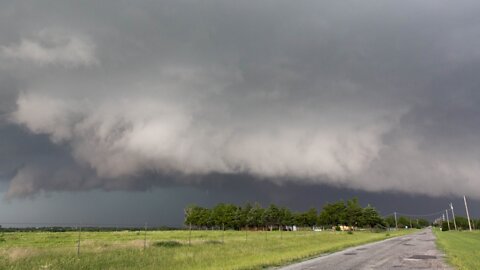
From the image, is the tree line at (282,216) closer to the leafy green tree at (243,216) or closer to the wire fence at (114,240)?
the leafy green tree at (243,216)

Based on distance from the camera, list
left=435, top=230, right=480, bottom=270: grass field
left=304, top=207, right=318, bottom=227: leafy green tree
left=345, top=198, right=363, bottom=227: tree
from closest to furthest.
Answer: left=435, top=230, right=480, bottom=270: grass field
left=345, top=198, right=363, bottom=227: tree
left=304, top=207, right=318, bottom=227: leafy green tree

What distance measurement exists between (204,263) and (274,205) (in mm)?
131103

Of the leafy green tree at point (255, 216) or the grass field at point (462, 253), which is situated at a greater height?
the leafy green tree at point (255, 216)

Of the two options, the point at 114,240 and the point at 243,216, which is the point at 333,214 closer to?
the point at 243,216

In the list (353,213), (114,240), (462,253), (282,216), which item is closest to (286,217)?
(282,216)

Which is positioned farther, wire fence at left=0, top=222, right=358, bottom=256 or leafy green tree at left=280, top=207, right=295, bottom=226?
leafy green tree at left=280, top=207, right=295, bottom=226

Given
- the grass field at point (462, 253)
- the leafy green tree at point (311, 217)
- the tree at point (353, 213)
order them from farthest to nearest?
the leafy green tree at point (311, 217) < the tree at point (353, 213) < the grass field at point (462, 253)

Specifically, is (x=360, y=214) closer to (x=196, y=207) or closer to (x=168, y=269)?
(x=196, y=207)

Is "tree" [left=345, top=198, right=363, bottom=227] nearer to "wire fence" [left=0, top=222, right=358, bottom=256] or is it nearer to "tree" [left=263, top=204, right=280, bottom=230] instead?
"tree" [left=263, top=204, right=280, bottom=230]

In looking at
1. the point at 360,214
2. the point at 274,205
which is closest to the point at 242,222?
the point at 274,205

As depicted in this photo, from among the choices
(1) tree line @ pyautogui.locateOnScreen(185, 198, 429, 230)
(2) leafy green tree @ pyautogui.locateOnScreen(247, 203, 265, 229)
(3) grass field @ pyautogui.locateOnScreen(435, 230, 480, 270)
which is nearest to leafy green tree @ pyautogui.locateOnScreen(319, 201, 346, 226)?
(1) tree line @ pyautogui.locateOnScreen(185, 198, 429, 230)

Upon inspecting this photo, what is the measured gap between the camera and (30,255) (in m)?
24.1

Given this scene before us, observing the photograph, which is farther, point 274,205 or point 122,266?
point 274,205

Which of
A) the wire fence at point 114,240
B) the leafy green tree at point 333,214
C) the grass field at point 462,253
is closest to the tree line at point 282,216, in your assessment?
the leafy green tree at point 333,214
